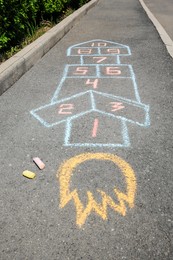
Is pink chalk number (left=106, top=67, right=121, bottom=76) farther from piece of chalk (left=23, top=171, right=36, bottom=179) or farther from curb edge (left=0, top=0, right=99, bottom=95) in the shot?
piece of chalk (left=23, top=171, right=36, bottom=179)

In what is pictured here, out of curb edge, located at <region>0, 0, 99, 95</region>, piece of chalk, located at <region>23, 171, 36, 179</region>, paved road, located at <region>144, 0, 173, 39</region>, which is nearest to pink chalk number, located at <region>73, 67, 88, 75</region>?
curb edge, located at <region>0, 0, 99, 95</region>

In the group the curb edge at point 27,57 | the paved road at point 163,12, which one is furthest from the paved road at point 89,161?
the paved road at point 163,12

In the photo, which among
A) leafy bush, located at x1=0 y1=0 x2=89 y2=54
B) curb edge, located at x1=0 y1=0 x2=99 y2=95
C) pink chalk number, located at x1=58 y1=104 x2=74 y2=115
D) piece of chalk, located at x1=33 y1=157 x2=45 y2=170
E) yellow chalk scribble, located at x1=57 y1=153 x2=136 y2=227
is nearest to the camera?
yellow chalk scribble, located at x1=57 y1=153 x2=136 y2=227

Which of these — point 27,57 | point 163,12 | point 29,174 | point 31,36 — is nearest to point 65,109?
point 29,174

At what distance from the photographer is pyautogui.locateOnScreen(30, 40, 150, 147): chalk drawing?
4215 mm

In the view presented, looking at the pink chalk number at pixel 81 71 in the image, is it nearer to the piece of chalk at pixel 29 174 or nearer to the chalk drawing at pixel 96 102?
the chalk drawing at pixel 96 102

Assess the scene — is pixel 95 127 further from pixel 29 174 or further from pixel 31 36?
pixel 31 36

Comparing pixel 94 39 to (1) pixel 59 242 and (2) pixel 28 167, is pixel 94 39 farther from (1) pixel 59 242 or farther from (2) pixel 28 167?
(1) pixel 59 242

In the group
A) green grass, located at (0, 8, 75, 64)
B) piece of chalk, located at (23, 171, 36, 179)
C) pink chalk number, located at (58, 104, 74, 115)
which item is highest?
green grass, located at (0, 8, 75, 64)

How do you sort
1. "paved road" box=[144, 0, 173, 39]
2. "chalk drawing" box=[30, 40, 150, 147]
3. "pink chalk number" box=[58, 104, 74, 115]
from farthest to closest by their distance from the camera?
"paved road" box=[144, 0, 173, 39] < "pink chalk number" box=[58, 104, 74, 115] < "chalk drawing" box=[30, 40, 150, 147]

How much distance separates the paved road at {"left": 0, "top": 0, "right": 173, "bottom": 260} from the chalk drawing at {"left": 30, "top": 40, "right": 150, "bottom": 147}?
0.02 metres

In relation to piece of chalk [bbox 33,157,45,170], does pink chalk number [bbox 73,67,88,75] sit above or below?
below

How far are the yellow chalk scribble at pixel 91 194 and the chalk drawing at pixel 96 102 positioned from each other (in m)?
0.34

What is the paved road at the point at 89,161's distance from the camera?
106 inches
